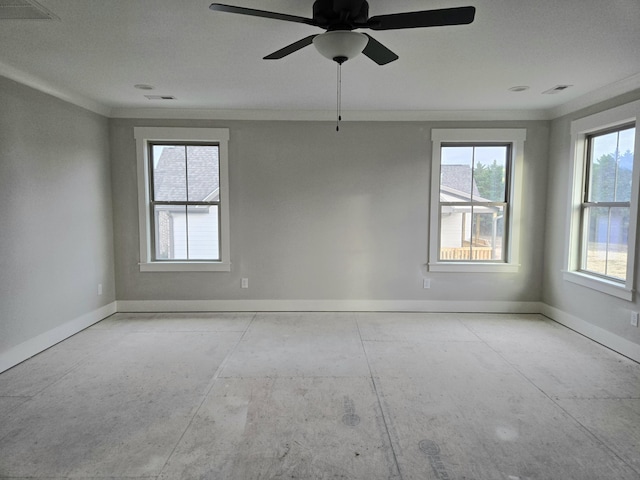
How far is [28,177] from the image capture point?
10.8 ft

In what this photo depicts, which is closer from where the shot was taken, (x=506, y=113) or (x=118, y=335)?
(x=118, y=335)

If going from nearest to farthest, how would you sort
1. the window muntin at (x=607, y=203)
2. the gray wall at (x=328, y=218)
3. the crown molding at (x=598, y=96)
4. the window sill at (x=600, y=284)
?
the crown molding at (x=598, y=96) → the window sill at (x=600, y=284) → the window muntin at (x=607, y=203) → the gray wall at (x=328, y=218)

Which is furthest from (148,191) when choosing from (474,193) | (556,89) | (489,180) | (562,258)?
(562,258)

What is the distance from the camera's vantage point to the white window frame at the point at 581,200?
3295mm

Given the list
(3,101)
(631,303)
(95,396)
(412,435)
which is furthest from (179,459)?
(631,303)

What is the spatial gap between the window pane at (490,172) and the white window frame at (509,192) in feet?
0.30

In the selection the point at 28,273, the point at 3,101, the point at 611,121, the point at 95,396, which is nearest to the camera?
the point at 95,396

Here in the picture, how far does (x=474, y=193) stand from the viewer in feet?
15.3

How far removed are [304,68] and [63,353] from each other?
3.42 meters

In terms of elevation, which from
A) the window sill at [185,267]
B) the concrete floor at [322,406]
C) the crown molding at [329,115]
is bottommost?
the concrete floor at [322,406]

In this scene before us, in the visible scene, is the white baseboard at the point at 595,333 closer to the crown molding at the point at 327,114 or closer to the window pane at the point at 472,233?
the window pane at the point at 472,233

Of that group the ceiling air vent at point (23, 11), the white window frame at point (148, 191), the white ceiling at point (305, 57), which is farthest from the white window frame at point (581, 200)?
the ceiling air vent at point (23, 11)

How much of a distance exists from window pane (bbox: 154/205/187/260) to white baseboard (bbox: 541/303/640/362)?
15.4 feet

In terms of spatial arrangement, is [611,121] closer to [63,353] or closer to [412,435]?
[412,435]
